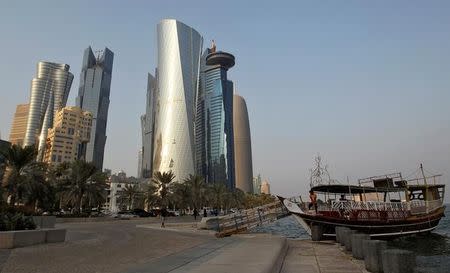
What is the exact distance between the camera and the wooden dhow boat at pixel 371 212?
26.6m

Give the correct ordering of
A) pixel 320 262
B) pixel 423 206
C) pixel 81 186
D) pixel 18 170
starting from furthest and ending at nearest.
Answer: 1. pixel 81 186
2. pixel 18 170
3. pixel 423 206
4. pixel 320 262

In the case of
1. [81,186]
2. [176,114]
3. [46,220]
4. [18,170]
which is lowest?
[46,220]

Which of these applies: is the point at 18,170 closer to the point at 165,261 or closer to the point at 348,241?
the point at 165,261

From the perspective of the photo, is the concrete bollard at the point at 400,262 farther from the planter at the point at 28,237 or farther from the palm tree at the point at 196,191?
the palm tree at the point at 196,191

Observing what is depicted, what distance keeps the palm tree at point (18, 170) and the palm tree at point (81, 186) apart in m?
10.9

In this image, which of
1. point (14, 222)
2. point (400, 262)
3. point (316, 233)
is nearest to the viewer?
point (400, 262)

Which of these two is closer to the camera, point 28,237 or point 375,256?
point 375,256

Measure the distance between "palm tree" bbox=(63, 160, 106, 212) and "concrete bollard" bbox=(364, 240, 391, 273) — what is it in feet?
159

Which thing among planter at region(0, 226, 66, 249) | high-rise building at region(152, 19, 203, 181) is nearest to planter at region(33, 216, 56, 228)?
planter at region(0, 226, 66, 249)

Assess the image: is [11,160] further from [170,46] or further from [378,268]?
[170,46]

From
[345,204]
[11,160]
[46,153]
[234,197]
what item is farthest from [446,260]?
[46,153]

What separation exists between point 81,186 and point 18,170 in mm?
12343

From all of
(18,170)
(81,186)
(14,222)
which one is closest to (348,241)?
(14,222)

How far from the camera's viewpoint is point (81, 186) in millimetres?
53531
